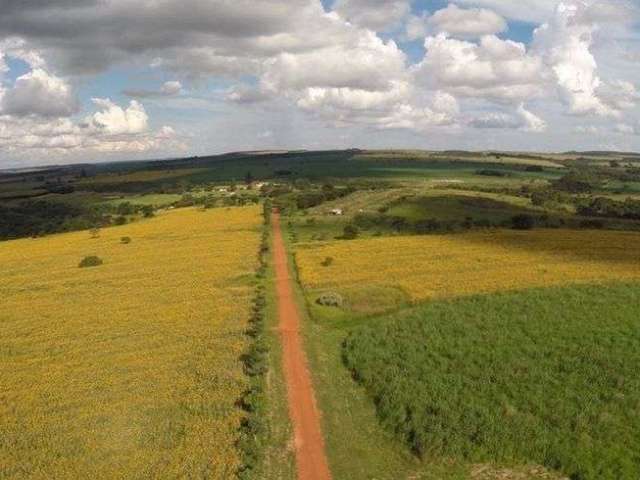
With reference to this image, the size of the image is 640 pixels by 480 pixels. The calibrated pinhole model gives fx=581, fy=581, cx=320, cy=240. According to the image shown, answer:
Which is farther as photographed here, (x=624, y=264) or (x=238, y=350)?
(x=624, y=264)

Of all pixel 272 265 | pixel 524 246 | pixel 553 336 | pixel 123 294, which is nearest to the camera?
pixel 553 336

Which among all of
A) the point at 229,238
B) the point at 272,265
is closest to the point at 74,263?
the point at 229,238

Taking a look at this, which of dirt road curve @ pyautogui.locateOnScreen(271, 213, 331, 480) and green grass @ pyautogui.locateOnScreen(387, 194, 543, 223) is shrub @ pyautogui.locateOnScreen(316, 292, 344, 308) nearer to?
dirt road curve @ pyautogui.locateOnScreen(271, 213, 331, 480)

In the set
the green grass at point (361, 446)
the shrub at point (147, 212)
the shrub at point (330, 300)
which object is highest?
the shrub at point (147, 212)

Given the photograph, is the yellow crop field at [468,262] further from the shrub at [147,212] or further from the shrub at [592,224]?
the shrub at [147,212]

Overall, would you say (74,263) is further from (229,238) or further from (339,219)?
(339,219)

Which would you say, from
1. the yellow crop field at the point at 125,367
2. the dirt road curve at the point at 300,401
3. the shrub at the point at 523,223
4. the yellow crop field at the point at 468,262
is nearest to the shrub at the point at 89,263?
the yellow crop field at the point at 125,367

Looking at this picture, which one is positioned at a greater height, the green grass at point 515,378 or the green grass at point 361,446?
the green grass at point 515,378

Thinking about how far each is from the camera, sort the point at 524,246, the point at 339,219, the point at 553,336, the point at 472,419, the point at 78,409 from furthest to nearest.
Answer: the point at 339,219 < the point at 524,246 < the point at 553,336 < the point at 78,409 < the point at 472,419
